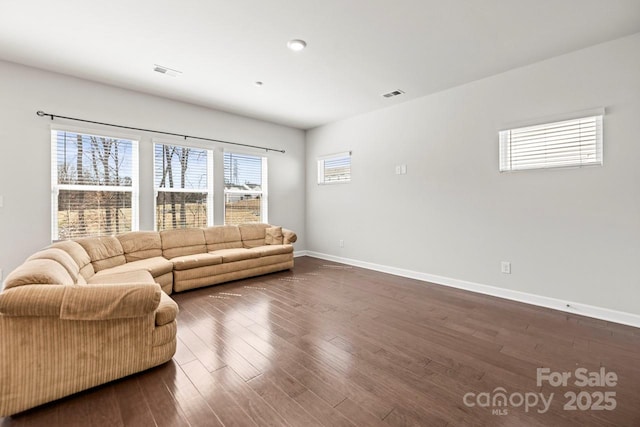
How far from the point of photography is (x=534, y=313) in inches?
122

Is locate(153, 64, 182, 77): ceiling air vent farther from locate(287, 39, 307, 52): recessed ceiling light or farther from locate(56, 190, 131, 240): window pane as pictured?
locate(56, 190, 131, 240): window pane

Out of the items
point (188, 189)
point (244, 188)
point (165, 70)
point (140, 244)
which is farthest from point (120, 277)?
point (244, 188)

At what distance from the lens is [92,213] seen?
393 centimetres

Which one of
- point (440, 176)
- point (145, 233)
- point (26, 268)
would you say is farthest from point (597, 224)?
point (145, 233)

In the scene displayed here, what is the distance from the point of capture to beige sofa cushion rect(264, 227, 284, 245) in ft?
16.9

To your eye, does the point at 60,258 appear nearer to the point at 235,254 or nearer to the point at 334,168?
the point at 235,254

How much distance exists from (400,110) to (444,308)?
3151 mm

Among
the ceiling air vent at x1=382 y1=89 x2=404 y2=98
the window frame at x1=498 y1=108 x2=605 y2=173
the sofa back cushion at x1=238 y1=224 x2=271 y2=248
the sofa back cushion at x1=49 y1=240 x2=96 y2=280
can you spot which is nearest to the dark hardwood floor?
the sofa back cushion at x1=49 y1=240 x2=96 y2=280

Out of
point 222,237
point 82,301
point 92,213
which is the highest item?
point 92,213

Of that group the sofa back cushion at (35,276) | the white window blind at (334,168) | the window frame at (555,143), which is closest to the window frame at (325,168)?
the white window blind at (334,168)

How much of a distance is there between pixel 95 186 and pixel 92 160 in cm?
36

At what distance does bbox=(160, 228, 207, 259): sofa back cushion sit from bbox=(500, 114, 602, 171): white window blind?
4.50m

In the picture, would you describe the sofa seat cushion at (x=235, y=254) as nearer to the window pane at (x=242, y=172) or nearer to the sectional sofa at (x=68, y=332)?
the window pane at (x=242, y=172)

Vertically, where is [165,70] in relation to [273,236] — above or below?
above
